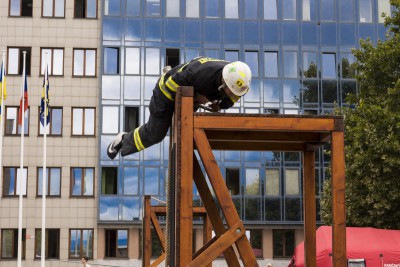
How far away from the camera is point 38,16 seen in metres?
54.6

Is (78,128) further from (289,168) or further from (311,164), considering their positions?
(311,164)

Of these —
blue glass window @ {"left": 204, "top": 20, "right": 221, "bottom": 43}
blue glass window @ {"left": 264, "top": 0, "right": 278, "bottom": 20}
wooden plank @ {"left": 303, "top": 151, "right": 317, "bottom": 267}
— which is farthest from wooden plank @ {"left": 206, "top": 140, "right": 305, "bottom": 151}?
blue glass window @ {"left": 264, "top": 0, "right": 278, "bottom": 20}

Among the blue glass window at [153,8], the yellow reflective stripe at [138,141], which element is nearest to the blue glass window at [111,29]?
the blue glass window at [153,8]

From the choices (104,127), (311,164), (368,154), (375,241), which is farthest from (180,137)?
(104,127)

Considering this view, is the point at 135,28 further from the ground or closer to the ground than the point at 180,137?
further from the ground

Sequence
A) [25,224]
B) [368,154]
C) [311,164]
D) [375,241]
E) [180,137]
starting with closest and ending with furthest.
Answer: [180,137], [311,164], [375,241], [368,154], [25,224]

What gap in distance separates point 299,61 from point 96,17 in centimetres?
1401

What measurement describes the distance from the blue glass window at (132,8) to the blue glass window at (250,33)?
723cm

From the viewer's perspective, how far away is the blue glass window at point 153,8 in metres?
54.1

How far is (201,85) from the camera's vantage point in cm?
1005

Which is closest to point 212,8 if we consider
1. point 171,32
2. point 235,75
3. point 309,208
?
point 171,32

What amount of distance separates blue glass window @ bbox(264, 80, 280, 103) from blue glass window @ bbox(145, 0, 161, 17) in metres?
8.61

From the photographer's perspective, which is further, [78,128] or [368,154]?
[78,128]

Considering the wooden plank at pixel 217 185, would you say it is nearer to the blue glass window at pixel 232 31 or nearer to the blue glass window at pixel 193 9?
the blue glass window at pixel 232 31
